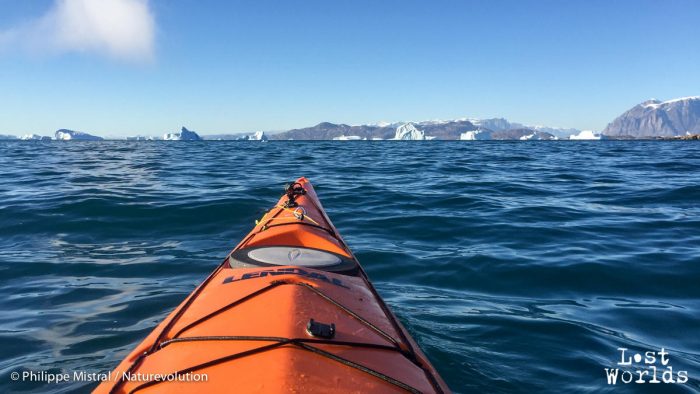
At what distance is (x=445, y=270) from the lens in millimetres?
6340

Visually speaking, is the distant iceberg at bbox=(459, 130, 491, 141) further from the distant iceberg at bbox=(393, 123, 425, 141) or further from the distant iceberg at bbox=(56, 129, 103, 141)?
the distant iceberg at bbox=(56, 129, 103, 141)

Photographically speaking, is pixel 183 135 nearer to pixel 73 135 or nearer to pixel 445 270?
pixel 73 135

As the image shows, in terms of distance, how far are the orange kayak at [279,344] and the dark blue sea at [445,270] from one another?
129 centimetres

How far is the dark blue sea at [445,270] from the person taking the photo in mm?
3932

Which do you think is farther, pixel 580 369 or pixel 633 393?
pixel 580 369

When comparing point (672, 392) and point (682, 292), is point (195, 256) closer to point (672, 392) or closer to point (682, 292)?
point (672, 392)

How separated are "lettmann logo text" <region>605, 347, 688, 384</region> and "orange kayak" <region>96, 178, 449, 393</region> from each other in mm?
2139

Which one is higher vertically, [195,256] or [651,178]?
[651,178]

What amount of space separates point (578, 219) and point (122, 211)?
990cm

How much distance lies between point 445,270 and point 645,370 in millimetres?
2894

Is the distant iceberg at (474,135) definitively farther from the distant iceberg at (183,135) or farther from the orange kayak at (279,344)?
the orange kayak at (279,344)

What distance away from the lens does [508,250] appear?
23.5ft

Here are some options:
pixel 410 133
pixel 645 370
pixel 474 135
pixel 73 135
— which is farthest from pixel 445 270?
pixel 73 135

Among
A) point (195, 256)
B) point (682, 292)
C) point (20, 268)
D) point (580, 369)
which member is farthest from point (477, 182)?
point (20, 268)
